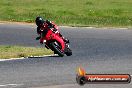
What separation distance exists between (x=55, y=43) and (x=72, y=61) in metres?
19.2

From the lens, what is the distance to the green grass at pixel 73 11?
1969 inches

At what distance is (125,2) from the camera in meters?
70.7

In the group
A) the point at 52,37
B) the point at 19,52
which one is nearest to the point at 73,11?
the point at 19,52

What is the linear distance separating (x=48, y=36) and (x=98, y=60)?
20142 mm

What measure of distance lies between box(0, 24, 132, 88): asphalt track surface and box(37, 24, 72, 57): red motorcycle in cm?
1126

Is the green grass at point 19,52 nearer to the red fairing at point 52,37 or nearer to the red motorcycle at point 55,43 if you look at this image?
the red motorcycle at point 55,43

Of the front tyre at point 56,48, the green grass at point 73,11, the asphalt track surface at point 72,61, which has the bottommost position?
the green grass at point 73,11

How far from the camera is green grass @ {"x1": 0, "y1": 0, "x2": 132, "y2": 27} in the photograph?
164 ft

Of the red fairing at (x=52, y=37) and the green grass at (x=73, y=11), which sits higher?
the red fairing at (x=52, y=37)

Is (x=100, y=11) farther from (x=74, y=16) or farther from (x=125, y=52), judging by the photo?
(x=125, y=52)

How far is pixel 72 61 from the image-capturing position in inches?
1078

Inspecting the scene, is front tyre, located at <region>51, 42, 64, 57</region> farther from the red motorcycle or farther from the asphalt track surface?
the asphalt track surface

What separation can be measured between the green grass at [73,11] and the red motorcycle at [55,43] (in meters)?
38.8

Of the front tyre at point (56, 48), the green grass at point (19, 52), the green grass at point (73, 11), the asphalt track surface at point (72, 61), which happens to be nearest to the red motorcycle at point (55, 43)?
the front tyre at point (56, 48)
